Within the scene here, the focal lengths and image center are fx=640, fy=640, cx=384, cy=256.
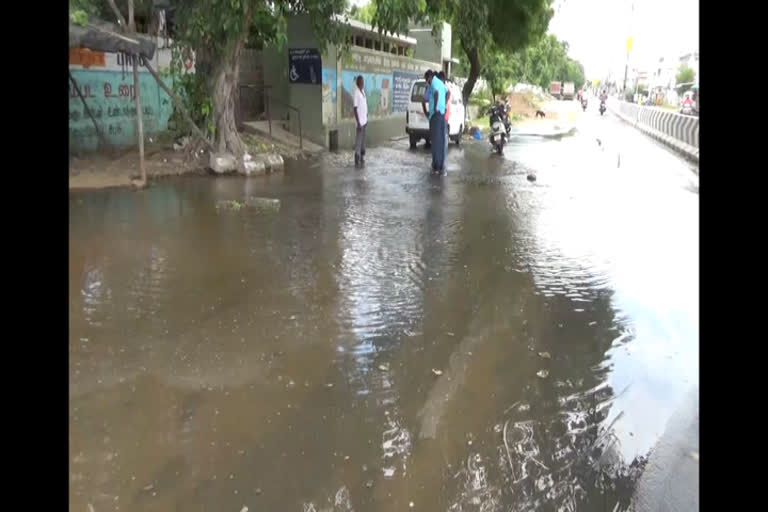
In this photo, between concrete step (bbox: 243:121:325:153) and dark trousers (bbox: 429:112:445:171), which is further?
concrete step (bbox: 243:121:325:153)

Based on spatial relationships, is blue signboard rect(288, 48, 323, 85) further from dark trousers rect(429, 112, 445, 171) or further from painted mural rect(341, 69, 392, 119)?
dark trousers rect(429, 112, 445, 171)

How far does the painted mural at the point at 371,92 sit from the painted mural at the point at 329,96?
627mm

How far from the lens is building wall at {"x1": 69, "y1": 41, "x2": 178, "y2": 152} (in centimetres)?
1167

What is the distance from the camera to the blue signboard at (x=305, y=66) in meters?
16.5

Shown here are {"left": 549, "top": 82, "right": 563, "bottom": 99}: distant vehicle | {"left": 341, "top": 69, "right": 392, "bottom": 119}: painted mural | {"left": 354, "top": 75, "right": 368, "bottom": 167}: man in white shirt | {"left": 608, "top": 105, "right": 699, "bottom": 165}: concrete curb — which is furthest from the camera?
{"left": 549, "top": 82, "right": 563, "bottom": 99}: distant vehicle

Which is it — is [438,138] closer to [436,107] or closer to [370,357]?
[436,107]

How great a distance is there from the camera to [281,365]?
423cm

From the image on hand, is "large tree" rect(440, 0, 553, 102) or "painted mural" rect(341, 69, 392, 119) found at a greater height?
"large tree" rect(440, 0, 553, 102)

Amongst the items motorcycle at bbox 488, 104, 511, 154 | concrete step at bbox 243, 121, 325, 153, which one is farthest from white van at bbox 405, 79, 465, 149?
concrete step at bbox 243, 121, 325, 153

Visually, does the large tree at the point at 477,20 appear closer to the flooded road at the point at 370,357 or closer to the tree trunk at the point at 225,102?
the tree trunk at the point at 225,102

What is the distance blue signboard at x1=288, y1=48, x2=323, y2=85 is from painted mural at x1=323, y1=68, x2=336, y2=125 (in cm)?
24

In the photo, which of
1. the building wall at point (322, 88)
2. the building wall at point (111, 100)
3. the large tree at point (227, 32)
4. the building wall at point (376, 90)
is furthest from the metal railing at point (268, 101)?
the building wall at point (111, 100)

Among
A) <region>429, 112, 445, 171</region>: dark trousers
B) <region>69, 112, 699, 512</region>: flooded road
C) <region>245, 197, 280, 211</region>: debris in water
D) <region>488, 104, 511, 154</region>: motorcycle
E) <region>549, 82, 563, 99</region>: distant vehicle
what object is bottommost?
<region>69, 112, 699, 512</region>: flooded road
